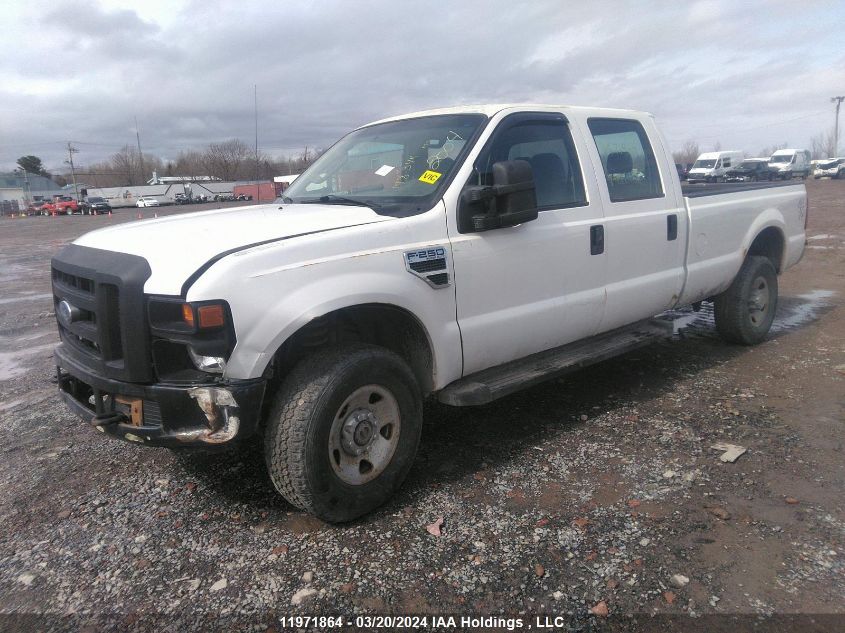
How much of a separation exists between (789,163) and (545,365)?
4720 centimetres

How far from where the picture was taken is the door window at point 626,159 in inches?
173

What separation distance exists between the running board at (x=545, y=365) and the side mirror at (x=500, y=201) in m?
0.87

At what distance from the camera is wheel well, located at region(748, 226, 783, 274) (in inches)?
235

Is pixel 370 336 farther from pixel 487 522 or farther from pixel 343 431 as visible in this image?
pixel 487 522

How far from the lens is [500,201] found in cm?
342

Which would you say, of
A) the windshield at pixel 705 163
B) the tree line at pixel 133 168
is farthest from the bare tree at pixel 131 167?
the windshield at pixel 705 163

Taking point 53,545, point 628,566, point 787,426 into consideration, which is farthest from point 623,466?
point 53,545

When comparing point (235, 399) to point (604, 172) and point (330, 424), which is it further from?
point (604, 172)

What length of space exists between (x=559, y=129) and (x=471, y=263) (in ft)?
4.39

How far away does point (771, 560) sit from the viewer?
108 inches

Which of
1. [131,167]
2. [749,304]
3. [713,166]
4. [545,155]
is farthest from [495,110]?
[131,167]

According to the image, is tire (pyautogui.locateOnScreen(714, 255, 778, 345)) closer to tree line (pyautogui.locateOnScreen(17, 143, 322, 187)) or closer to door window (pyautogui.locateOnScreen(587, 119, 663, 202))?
door window (pyautogui.locateOnScreen(587, 119, 663, 202))

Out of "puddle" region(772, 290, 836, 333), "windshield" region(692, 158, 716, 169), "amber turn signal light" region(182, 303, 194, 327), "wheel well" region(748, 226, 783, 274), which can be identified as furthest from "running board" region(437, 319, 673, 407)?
"windshield" region(692, 158, 716, 169)

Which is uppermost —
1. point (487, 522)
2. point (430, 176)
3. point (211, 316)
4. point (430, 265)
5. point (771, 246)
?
point (430, 176)
